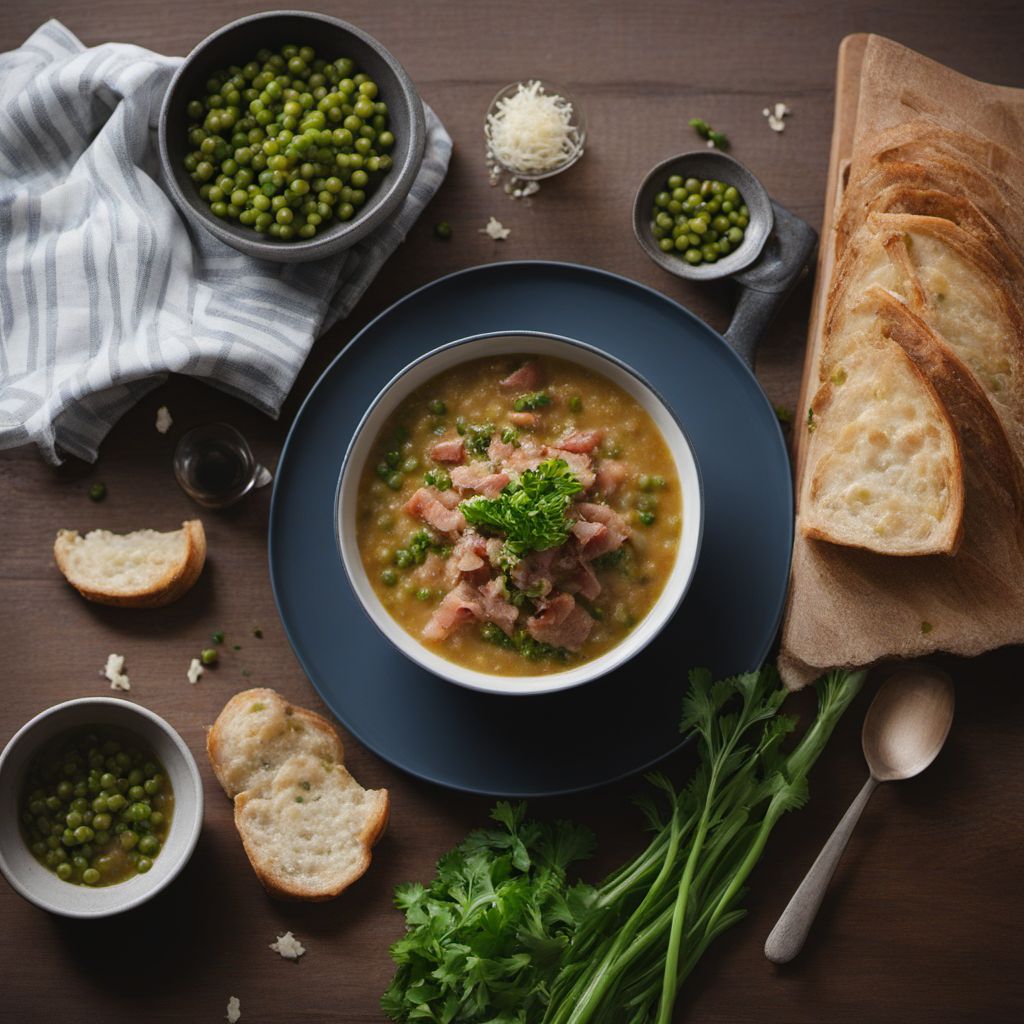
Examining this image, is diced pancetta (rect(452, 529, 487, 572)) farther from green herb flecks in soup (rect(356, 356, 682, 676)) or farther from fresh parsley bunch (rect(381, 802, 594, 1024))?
fresh parsley bunch (rect(381, 802, 594, 1024))

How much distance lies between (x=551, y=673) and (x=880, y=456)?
170 centimetres

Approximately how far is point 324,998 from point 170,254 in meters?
3.54

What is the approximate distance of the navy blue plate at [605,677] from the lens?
14.8 ft

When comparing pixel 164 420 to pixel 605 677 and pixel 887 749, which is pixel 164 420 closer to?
pixel 605 677

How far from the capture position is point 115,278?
479 cm

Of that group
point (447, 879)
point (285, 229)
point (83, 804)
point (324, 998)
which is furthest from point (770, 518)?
point (83, 804)

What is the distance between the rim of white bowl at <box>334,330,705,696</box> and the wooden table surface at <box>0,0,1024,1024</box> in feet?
2.74

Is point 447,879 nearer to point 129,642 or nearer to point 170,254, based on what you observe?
point 129,642

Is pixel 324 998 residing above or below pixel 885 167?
below

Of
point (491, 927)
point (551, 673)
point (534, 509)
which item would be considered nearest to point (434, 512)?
point (534, 509)

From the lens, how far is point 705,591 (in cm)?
454

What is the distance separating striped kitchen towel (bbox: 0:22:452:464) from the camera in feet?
15.5

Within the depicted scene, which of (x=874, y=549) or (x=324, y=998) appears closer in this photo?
(x=874, y=549)

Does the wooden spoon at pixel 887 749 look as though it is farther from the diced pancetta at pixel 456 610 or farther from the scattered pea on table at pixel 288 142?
the scattered pea on table at pixel 288 142
